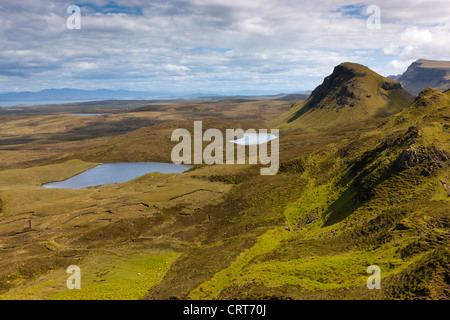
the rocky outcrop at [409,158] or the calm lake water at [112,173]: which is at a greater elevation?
the rocky outcrop at [409,158]

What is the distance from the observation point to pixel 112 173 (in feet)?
573

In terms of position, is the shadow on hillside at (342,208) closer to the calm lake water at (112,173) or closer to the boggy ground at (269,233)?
the boggy ground at (269,233)

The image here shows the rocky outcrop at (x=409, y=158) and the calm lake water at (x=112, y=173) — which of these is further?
the calm lake water at (x=112, y=173)

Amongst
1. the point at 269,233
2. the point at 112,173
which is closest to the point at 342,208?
the point at 269,233

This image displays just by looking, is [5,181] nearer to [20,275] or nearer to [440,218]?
[20,275]

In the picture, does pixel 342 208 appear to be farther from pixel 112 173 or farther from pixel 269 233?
pixel 112 173

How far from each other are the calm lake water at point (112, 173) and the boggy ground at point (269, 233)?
1559 inches

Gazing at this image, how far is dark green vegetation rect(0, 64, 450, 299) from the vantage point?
37478mm

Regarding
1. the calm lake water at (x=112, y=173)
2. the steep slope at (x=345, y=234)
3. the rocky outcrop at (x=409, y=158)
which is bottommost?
the calm lake water at (x=112, y=173)

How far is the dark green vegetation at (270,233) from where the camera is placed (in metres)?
37.5

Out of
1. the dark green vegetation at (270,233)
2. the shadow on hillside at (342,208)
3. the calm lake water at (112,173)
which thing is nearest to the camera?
the dark green vegetation at (270,233)

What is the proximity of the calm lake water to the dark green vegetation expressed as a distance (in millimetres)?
40048

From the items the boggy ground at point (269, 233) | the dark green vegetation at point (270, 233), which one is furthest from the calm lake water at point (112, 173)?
the dark green vegetation at point (270, 233)

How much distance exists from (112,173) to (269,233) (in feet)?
446
